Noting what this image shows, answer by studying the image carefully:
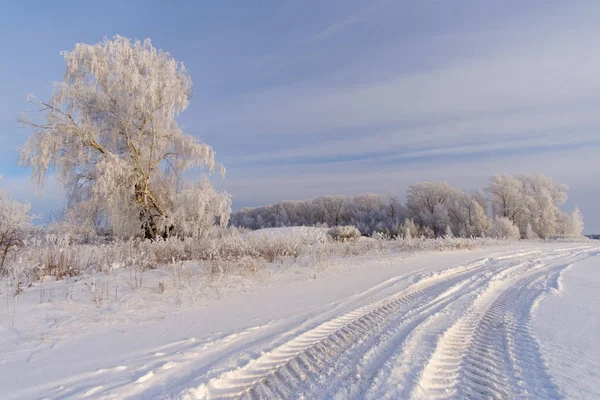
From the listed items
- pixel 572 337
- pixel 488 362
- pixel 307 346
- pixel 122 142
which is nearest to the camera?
pixel 488 362

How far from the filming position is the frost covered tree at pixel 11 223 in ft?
21.6

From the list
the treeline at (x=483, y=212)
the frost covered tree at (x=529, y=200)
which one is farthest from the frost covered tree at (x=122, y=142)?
the frost covered tree at (x=529, y=200)

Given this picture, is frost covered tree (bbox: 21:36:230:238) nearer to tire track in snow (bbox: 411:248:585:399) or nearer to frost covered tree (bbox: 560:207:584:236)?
tire track in snow (bbox: 411:248:585:399)

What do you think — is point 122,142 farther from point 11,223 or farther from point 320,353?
point 320,353

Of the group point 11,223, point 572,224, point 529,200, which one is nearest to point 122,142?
point 11,223

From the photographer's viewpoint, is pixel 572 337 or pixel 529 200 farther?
pixel 529 200

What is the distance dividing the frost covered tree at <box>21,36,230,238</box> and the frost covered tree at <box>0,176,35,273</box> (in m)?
5.08

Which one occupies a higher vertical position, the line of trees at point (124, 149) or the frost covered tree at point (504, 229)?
the line of trees at point (124, 149)

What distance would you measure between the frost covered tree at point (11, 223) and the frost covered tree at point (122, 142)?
5078mm

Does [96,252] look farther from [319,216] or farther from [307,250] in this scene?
[319,216]

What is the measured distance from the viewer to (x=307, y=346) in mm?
3377

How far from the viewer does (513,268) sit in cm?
968

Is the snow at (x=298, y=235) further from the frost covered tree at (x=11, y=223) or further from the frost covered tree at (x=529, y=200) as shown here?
the frost covered tree at (x=529, y=200)

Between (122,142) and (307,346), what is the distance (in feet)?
44.3
